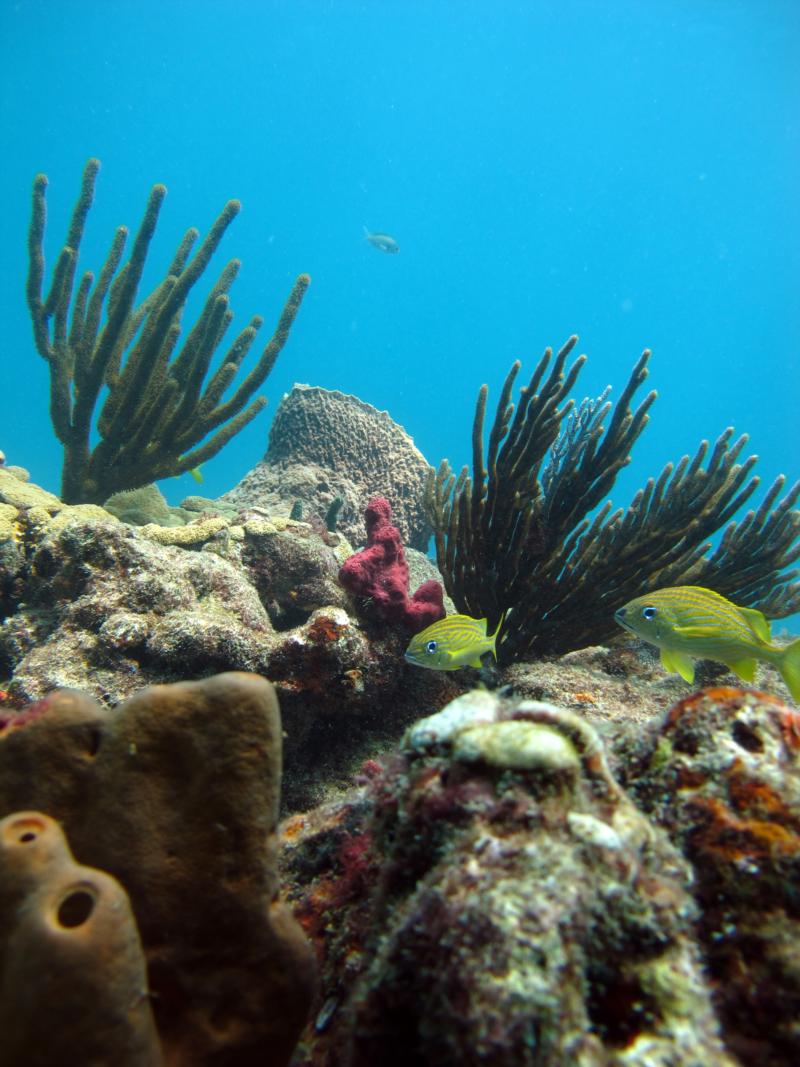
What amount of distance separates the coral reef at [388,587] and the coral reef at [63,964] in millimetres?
2410

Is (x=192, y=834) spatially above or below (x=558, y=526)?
below

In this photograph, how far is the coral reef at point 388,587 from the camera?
11.2ft

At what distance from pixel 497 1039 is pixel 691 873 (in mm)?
594

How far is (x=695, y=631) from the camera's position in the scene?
2.63 m

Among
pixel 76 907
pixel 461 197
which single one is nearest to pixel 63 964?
pixel 76 907

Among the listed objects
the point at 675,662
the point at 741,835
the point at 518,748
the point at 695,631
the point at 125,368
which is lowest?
the point at 741,835

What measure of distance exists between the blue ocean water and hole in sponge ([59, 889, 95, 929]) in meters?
69.3

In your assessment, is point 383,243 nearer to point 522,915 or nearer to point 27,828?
point 27,828

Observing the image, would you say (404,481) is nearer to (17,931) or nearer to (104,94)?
(17,931)

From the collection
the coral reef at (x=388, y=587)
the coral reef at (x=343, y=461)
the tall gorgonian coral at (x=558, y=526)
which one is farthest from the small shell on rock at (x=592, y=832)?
the coral reef at (x=343, y=461)

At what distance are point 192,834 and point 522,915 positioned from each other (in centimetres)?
87

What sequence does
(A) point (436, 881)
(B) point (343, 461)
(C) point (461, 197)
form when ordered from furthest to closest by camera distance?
(C) point (461, 197) < (B) point (343, 461) < (A) point (436, 881)

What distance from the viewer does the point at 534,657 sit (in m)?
4.03

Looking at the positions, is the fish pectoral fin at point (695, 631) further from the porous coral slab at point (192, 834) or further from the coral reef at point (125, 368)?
the coral reef at point (125, 368)
